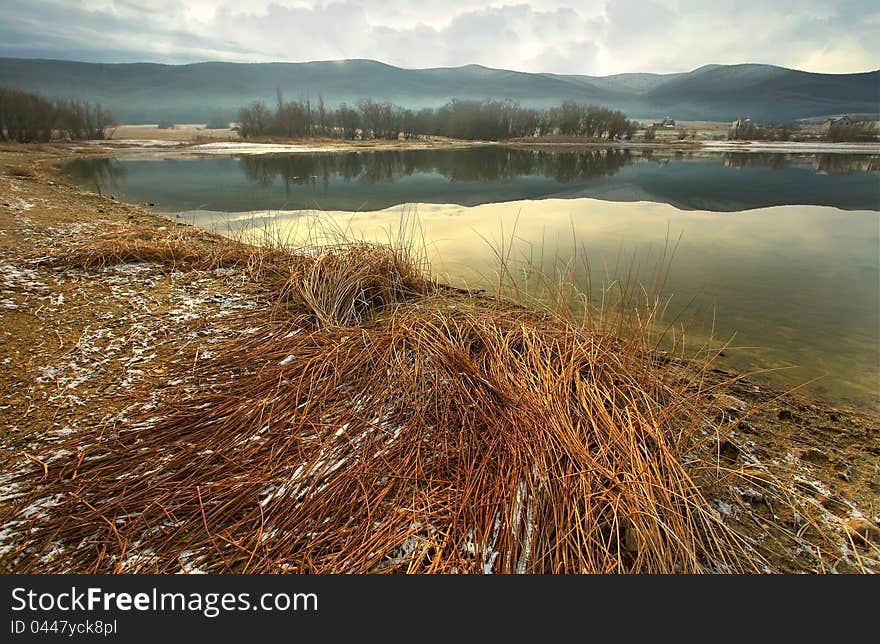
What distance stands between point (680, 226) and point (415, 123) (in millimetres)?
47564

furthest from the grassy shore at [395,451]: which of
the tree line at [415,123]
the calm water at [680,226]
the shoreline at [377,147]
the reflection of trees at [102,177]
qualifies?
the tree line at [415,123]

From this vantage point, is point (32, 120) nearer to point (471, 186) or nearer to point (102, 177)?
point (102, 177)

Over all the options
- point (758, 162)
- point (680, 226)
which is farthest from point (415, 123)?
point (680, 226)

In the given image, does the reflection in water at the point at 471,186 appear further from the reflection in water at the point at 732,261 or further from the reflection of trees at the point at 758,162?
the reflection of trees at the point at 758,162

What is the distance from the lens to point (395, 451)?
1.78m

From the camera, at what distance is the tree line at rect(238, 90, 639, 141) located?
46.6 meters

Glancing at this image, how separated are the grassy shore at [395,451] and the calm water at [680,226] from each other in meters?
1.12

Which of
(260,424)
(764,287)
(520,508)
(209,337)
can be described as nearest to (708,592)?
(520,508)

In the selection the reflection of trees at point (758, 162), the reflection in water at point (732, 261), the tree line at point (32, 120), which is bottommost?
the reflection in water at point (732, 261)

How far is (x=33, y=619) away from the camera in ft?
3.88

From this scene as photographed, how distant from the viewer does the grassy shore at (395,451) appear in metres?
1.39

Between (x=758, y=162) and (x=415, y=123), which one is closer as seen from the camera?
(x=758, y=162)

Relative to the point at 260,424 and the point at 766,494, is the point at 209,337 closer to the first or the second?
the point at 260,424

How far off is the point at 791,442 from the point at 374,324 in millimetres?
2511
